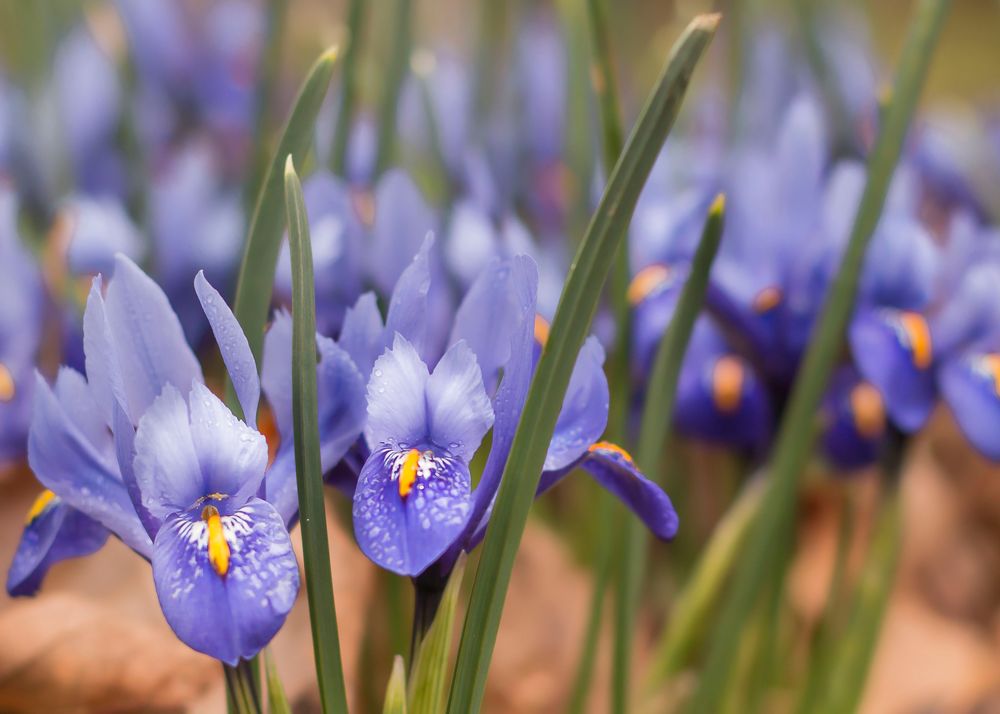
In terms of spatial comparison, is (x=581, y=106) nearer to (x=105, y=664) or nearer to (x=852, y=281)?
(x=852, y=281)

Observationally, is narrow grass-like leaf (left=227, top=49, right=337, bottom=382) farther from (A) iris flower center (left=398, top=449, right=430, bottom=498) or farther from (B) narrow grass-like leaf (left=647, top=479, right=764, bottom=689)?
(B) narrow grass-like leaf (left=647, top=479, right=764, bottom=689)

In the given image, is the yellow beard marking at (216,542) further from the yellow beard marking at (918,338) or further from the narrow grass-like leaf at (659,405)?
the yellow beard marking at (918,338)

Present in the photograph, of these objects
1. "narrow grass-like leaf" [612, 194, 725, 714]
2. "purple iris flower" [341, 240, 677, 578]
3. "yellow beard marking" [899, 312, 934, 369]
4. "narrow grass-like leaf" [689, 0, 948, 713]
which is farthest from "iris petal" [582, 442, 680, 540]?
"yellow beard marking" [899, 312, 934, 369]

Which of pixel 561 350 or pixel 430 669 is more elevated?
pixel 561 350

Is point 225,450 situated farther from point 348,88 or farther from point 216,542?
point 348,88

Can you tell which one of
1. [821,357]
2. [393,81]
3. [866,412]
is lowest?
[866,412]

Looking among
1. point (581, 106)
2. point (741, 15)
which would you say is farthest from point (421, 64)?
point (741, 15)

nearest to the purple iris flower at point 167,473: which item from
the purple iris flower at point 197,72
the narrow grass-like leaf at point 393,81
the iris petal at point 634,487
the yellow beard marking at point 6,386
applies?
the iris petal at point 634,487

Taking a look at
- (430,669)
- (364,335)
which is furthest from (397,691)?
(364,335)
